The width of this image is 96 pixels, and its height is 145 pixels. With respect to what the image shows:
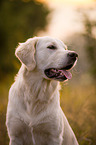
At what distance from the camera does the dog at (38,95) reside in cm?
283

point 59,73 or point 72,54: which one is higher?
point 72,54

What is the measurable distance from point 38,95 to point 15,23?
38.8ft

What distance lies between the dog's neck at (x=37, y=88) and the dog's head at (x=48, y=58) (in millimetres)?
123

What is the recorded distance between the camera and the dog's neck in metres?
2.96

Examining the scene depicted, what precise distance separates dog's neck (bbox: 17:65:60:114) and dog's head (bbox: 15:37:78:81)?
12cm

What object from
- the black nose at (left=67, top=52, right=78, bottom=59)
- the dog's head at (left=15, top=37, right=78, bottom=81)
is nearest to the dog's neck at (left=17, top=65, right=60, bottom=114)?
the dog's head at (left=15, top=37, right=78, bottom=81)

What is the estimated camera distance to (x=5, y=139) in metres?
3.78

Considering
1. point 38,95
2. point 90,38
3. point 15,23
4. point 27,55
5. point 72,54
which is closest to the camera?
point 72,54

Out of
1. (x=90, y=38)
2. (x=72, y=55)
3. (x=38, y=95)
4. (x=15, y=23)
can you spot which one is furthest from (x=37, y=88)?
(x=15, y=23)

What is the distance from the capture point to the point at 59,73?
290 centimetres

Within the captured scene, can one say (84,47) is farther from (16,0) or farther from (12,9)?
(16,0)

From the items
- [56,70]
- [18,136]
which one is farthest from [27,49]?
[18,136]

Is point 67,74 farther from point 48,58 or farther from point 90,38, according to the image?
point 90,38

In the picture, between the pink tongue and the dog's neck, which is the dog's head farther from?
the dog's neck
